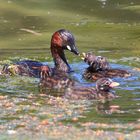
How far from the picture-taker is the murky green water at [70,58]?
7059 millimetres

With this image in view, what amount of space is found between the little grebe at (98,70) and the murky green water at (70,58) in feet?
0.46

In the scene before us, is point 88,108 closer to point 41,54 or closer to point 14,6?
point 41,54

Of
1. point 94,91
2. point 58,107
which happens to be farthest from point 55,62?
point 58,107

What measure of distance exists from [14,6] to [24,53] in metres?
5.23

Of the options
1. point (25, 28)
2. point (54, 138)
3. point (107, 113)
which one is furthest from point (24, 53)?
point (54, 138)

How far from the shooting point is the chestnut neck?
10453 mm

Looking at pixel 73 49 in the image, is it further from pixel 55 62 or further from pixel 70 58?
pixel 70 58

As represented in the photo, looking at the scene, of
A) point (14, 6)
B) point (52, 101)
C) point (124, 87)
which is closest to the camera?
point (52, 101)

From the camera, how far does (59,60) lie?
10.6 metres

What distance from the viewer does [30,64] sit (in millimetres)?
10258

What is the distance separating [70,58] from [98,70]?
138 cm

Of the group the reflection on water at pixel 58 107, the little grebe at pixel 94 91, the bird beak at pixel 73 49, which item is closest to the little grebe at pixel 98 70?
the bird beak at pixel 73 49

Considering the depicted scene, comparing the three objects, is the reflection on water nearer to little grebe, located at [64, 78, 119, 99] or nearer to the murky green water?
the murky green water

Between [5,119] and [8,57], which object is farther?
[8,57]
